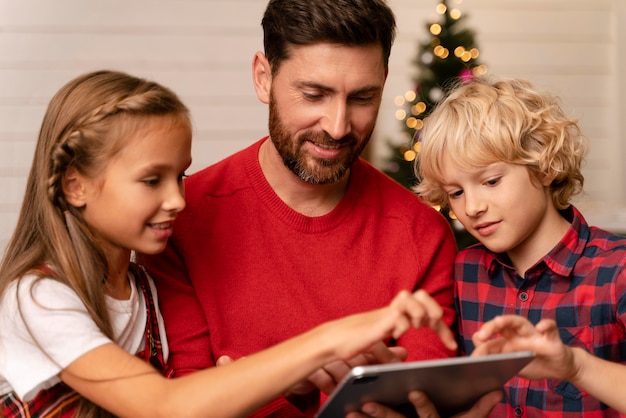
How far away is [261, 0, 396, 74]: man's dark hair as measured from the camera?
6.78 feet

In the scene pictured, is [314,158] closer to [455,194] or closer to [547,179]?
[455,194]

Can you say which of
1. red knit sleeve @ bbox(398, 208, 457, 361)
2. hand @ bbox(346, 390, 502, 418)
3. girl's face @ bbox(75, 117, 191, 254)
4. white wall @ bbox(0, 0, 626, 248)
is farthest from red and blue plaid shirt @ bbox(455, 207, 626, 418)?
white wall @ bbox(0, 0, 626, 248)

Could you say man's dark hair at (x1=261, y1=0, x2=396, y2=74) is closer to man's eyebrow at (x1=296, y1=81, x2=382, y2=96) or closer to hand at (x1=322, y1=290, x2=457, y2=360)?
man's eyebrow at (x1=296, y1=81, x2=382, y2=96)

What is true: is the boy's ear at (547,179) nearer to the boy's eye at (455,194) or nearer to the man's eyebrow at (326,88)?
the boy's eye at (455,194)

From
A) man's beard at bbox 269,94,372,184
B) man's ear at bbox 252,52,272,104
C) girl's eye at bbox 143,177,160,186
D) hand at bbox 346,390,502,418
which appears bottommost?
hand at bbox 346,390,502,418

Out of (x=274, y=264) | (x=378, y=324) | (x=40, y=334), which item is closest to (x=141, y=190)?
(x=40, y=334)

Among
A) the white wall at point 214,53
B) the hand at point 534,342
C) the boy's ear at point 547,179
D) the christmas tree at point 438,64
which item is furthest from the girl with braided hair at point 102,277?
the white wall at point 214,53

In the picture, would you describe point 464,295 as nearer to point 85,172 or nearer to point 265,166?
point 265,166

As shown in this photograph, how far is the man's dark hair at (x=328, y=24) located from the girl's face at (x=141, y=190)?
0.48m

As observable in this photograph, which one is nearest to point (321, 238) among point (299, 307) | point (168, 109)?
point (299, 307)

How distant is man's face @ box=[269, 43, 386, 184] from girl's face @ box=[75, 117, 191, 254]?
40 centimetres

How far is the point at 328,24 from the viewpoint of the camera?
207 centimetres

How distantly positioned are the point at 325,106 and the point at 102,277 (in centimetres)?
70

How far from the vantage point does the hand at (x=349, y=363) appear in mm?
1679
